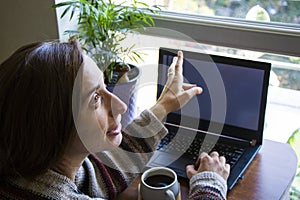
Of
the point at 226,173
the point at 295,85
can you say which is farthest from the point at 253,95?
the point at 295,85

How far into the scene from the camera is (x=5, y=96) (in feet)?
2.47

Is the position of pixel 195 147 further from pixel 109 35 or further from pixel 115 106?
pixel 109 35

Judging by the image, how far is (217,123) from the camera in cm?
123

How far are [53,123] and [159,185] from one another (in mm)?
315

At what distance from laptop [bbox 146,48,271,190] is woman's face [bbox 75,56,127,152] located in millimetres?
267

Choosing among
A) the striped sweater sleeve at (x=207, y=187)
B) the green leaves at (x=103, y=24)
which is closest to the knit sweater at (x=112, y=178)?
the striped sweater sleeve at (x=207, y=187)

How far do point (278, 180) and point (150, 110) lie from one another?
1.24 ft

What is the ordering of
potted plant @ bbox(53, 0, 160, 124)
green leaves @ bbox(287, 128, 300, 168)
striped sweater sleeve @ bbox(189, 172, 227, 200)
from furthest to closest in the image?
green leaves @ bbox(287, 128, 300, 168) < potted plant @ bbox(53, 0, 160, 124) < striped sweater sleeve @ bbox(189, 172, 227, 200)

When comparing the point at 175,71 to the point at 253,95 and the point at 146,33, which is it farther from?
the point at 146,33

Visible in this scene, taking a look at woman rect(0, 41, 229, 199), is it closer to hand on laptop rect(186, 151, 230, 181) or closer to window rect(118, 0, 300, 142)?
hand on laptop rect(186, 151, 230, 181)

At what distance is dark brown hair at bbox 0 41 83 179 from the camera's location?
737 millimetres

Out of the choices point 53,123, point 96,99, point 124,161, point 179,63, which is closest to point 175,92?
point 179,63

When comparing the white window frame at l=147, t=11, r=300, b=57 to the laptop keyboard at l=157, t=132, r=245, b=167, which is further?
the white window frame at l=147, t=11, r=300, b=57

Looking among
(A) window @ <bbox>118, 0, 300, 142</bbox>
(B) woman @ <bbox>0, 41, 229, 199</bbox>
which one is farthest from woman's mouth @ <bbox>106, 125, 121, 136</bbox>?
(A) window @ <bbox>118, 0, 300, 142</bbox>
